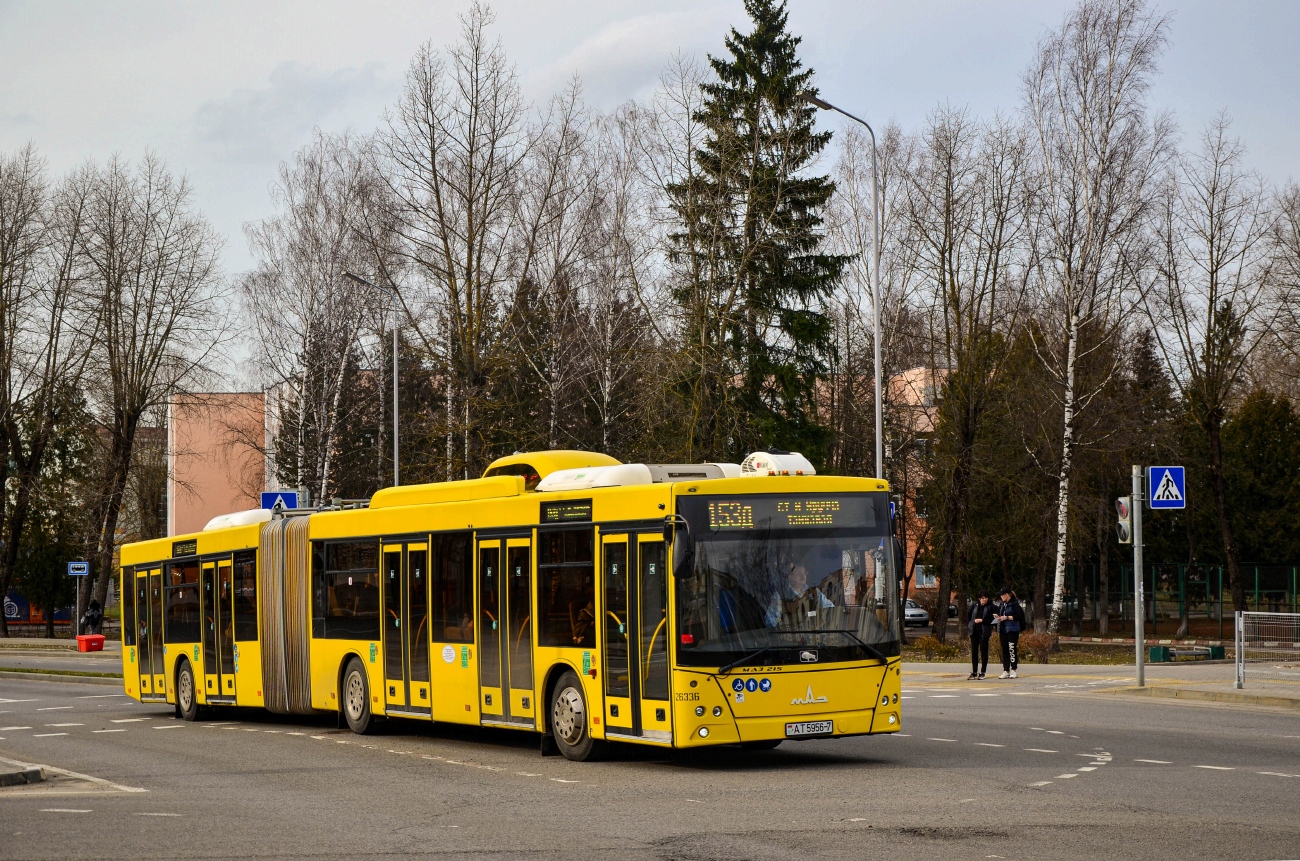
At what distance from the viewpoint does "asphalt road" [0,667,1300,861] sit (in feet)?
33.0

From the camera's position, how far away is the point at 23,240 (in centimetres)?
5356

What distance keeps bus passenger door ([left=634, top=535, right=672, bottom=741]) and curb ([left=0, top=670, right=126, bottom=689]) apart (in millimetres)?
23115

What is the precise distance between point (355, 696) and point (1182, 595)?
4353 centimetres

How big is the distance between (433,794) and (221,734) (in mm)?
8359

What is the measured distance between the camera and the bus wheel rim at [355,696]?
19.7 meters

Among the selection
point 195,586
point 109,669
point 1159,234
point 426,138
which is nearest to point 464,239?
point 426,138

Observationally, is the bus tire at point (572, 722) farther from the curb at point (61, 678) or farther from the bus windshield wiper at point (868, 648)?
the curb at point (61, 678)

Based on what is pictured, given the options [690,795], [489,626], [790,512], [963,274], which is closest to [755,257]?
[963,274]

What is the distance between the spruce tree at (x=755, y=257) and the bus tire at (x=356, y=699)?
17.9 m

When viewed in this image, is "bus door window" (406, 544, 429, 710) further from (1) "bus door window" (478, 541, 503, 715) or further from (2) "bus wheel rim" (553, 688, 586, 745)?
(2) "bus wheel rim" (553, 688, 586, 745)

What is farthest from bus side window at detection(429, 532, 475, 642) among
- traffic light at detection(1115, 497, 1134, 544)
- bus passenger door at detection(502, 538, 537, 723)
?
traffic light at detection(1115, 497, 1134, 544)

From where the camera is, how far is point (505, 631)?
16594 millimetres

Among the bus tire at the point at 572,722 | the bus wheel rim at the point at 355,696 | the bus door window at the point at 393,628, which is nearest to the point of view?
the bus tire at the point at 572,722

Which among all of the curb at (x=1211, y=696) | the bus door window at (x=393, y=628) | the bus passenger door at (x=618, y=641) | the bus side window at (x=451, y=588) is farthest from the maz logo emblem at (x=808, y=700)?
the curb at (x=1211, y=696)
